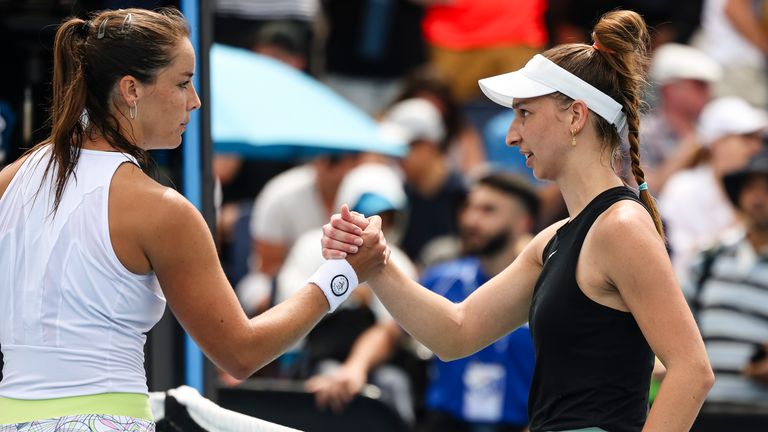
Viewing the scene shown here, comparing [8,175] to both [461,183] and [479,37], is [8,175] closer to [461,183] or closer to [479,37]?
[461,183]

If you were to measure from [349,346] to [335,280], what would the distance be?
318 cm

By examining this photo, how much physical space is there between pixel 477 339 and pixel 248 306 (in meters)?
3.84

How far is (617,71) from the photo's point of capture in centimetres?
338

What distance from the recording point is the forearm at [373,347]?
Answer: 21.5ft

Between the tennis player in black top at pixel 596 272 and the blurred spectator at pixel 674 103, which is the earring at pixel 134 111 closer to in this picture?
the tennis player in black top at pixel 596 272

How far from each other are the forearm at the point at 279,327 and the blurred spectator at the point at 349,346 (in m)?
2.95

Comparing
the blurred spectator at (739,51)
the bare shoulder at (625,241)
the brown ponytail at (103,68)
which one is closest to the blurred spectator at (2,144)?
the brown ponytail at (103,68)

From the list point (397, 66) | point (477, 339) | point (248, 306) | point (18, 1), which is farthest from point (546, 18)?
point (477, 339)

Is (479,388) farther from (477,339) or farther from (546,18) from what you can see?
(546,18)

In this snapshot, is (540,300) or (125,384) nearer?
(125,384)

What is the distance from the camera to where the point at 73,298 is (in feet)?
9.78

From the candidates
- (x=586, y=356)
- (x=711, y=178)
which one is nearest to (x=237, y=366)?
(x=586, y=356)

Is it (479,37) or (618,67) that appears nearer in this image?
(618,67)

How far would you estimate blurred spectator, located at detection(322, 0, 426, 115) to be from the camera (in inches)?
381
